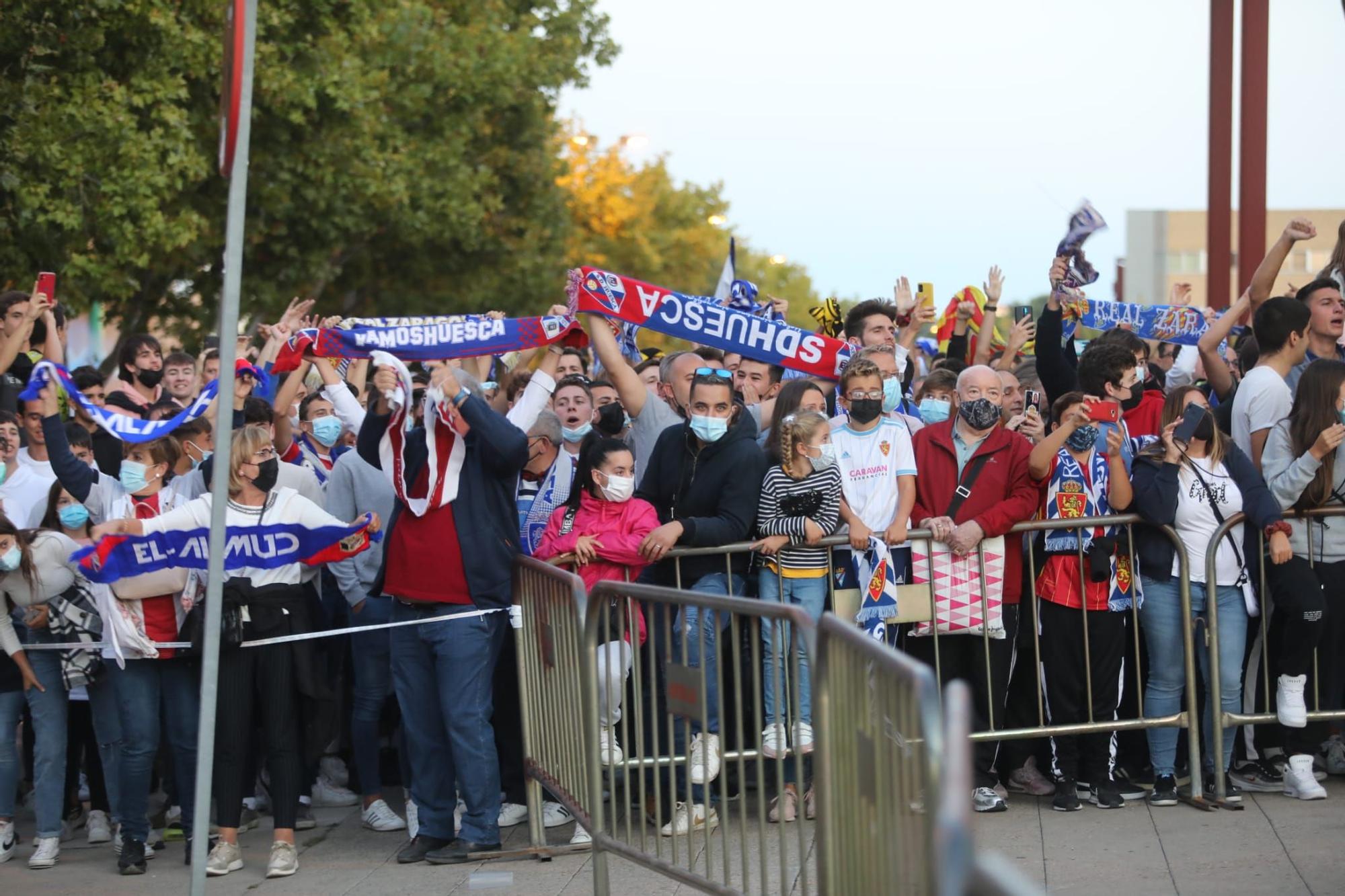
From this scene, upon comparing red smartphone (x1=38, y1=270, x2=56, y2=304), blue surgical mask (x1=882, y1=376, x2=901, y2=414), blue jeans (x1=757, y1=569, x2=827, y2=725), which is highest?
red smartphone (x1=38, y1=270, x2=56, y2=304)

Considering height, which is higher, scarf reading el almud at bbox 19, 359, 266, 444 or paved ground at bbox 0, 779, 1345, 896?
scarf reading el almud at bbox 19, 359, 266, 444

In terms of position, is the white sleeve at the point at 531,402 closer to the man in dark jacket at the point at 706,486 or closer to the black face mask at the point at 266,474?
the man in dark jacket at the point at 706,486

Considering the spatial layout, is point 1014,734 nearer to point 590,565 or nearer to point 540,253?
point 590,565

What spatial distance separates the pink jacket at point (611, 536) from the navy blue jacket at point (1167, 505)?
2.30 m

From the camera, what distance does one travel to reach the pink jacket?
7.45 metres

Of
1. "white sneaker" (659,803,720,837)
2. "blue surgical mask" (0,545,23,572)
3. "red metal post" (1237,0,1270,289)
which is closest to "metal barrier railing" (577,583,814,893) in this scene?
"white sneaker" (659,803,720,837)

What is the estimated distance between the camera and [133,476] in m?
7.49

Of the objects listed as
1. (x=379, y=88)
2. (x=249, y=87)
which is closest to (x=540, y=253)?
(x=379, y=88)

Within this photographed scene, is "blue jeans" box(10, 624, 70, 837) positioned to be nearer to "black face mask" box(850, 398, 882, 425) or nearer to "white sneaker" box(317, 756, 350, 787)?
"white sneaker" box(317, 756, 350, 787)

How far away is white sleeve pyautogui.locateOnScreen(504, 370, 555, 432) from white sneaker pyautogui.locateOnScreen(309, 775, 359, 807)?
268 cm

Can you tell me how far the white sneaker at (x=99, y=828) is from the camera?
8.08 metres

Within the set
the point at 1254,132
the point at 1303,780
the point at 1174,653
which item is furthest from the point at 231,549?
the point at 1254,132

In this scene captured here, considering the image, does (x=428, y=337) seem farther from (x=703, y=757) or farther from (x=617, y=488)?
(x=703, y=757)

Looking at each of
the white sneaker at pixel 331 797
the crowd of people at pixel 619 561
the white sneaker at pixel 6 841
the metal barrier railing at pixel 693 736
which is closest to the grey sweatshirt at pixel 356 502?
the crowd of people at pixel 619 561
